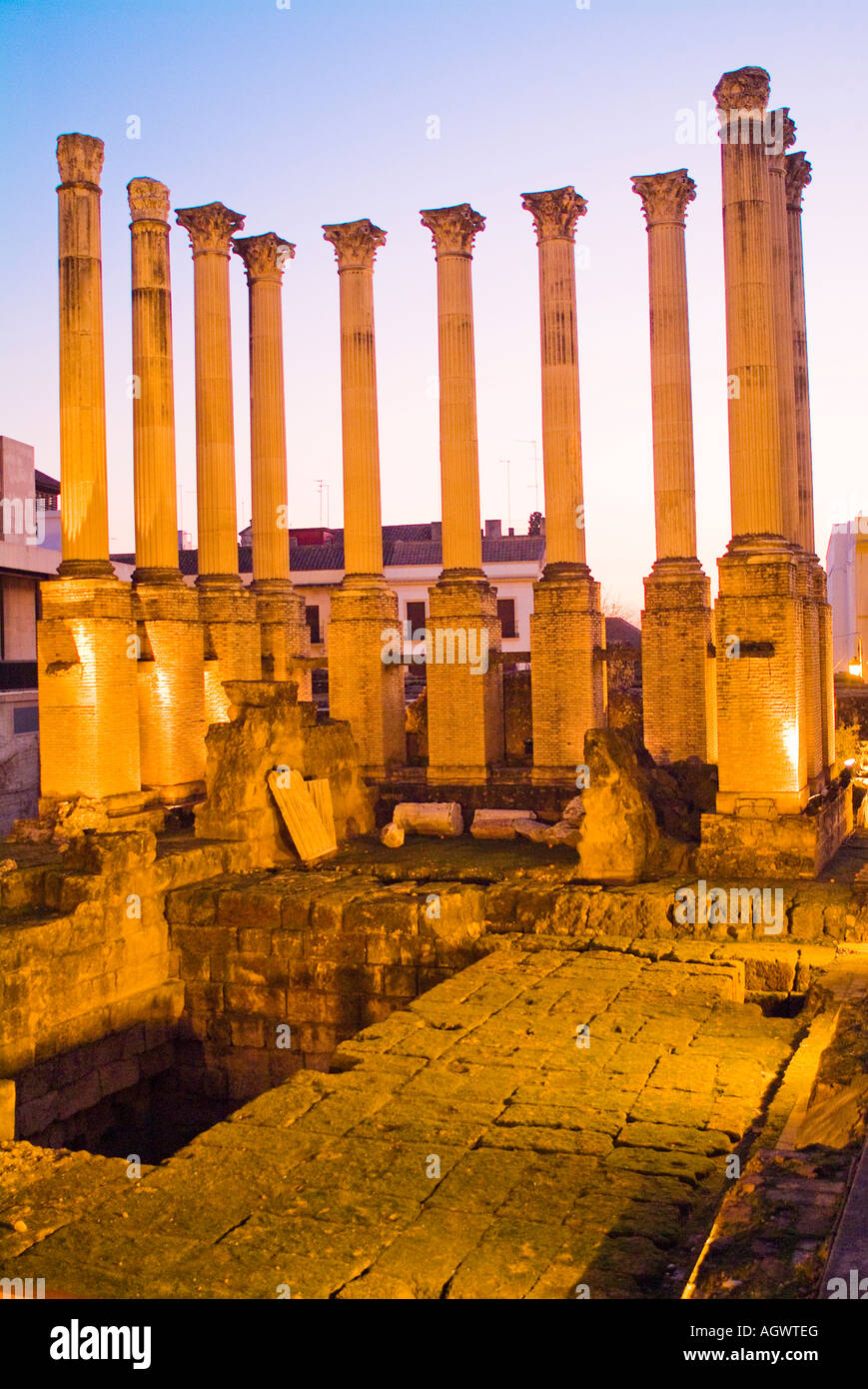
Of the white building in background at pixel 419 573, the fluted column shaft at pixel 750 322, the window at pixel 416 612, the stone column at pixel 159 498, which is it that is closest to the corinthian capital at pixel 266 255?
the stone column at pixel 159 498

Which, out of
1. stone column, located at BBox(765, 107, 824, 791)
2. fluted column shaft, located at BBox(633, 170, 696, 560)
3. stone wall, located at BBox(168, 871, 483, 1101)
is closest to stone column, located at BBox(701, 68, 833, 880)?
stone column, located at BBox(765, 107, 824, 791)

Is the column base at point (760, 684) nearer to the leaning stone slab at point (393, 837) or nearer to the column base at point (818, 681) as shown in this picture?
the column base at point (818, 681)

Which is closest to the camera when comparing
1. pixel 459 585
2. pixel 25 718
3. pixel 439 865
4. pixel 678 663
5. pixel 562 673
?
pixel 439 865

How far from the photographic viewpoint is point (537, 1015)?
10.2 metres

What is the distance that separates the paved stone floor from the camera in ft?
20.1

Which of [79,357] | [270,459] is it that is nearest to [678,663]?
[270,459]

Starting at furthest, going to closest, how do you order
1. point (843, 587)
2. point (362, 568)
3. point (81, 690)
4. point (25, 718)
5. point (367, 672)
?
point (843, 587) → point (25, 718) → point (362, 568) → point (367, 672) → point (81, 690)

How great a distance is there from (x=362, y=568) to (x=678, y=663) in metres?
6.00

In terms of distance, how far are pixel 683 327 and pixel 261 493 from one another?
28.1 feet

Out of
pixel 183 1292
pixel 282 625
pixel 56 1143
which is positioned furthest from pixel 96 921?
pixel 282 625

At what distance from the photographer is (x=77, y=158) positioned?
18781mm

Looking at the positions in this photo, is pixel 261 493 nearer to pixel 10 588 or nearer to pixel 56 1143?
pixel 10 588

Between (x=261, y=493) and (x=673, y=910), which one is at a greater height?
(x=261, y=493)

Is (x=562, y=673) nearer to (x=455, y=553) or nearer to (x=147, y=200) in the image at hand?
(x=455, y=553)
